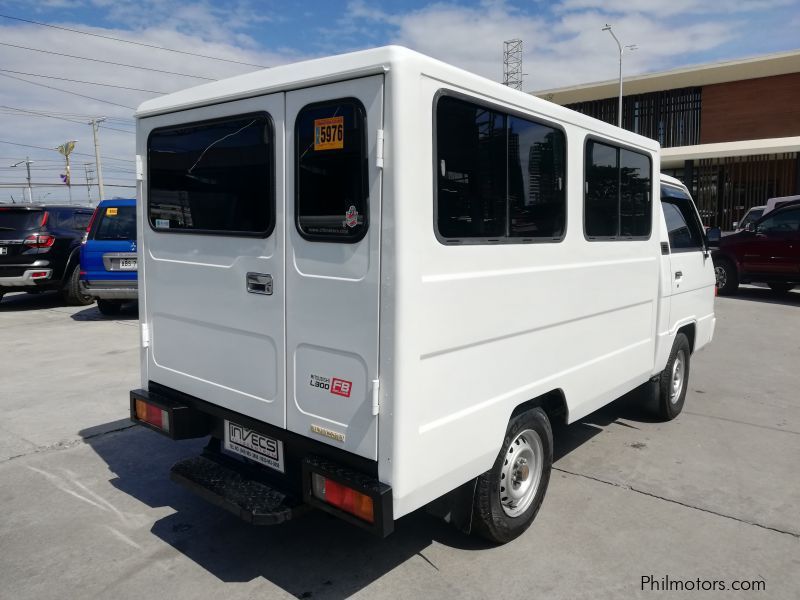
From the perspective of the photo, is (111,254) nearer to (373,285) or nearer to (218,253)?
(218,253)

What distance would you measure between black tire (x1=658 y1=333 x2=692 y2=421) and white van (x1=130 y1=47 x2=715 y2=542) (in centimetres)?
140

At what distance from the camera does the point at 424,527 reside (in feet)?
11.9

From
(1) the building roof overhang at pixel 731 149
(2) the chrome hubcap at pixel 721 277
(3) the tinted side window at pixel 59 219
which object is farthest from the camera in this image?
(1) the building roof overhang at pixel 731 149

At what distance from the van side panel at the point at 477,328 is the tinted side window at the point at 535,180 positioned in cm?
9

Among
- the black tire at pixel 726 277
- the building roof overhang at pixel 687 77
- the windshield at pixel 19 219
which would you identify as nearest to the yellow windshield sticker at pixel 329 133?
the windshield at pixel 19 219

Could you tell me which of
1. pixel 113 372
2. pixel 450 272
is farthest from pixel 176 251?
pixel 113 372

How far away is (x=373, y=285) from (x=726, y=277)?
13.2 m

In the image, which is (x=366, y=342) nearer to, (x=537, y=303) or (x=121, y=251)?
(x=537, y=303)

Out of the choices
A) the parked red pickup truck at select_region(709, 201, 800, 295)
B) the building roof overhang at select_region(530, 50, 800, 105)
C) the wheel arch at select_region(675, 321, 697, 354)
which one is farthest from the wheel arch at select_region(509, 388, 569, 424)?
the building roof overhang at select_region(530, 50, 800, 105)

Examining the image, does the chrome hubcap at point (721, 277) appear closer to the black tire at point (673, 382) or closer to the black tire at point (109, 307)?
the black tire at point (673, 382)

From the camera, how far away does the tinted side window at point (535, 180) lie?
127 inches

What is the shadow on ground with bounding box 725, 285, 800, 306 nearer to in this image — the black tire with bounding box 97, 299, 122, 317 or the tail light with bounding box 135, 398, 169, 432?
the black tire with bounding box 97, 299, 122, 317

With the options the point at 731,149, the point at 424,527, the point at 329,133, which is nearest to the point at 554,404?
the point at 424,527

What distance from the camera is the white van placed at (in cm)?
260
